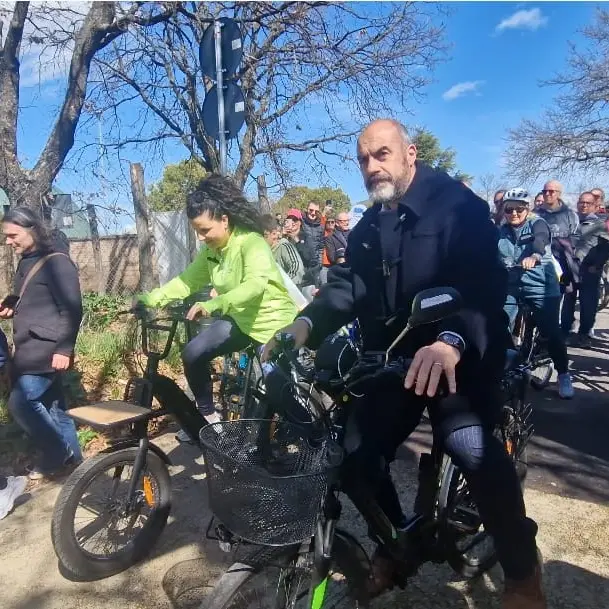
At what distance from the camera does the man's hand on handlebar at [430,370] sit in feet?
5.41

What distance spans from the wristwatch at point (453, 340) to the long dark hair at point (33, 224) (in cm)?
301

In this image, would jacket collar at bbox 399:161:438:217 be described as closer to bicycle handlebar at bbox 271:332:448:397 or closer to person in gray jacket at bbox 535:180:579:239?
bicycle handlebar at bbox 271:332:448:397

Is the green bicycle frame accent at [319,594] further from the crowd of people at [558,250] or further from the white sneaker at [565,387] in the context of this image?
the white sneaker at [565,387]

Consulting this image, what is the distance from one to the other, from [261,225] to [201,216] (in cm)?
40

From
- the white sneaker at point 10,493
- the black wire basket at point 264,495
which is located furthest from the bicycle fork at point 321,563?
the white sneaker at point 10,493

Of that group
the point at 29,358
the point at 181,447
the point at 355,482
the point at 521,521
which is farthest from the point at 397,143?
the point at 181,447

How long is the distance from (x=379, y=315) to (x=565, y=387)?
13.2 feet

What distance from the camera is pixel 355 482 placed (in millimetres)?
1995

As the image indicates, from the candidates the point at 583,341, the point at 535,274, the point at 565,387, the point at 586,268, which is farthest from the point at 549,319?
the point at 586,268

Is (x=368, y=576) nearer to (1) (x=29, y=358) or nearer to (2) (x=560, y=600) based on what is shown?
(2) (x=560, y=600)

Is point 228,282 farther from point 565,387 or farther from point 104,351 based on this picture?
point 565,387

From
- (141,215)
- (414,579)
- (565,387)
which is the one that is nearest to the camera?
(414,579)

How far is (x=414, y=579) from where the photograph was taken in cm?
268

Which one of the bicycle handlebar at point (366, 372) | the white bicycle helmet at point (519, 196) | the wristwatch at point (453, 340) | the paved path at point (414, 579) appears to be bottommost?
the paved path at point (414, 579)
